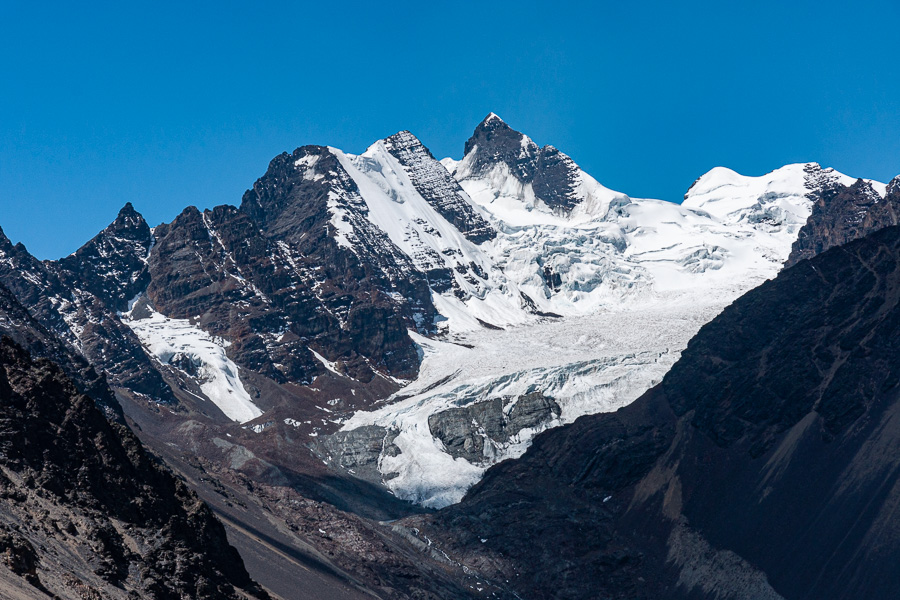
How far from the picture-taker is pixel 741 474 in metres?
142

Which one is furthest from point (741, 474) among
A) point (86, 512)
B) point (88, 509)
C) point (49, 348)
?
point (49, 348)

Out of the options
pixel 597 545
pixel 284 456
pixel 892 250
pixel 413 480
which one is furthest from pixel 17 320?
pixel 892 250

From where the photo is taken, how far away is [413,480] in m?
195

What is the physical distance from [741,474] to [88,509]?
99.9 meters

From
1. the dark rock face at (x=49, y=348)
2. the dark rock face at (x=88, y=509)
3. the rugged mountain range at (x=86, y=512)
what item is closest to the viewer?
the rugged mountain range at (x=86, y=512)

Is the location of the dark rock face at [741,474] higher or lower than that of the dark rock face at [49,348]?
higher

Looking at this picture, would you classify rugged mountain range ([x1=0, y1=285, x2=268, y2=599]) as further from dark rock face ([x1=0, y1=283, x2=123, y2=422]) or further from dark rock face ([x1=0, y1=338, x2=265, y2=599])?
dark rock face ([x1=0, y1=283, x2=123, y2=422])

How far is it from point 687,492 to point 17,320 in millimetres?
100979

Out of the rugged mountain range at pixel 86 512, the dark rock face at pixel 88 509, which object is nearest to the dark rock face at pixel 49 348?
the rugged mountain range at pixel 86 512

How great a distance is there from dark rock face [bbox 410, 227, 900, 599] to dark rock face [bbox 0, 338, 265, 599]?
222ft

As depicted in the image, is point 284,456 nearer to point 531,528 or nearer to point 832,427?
point 531,528

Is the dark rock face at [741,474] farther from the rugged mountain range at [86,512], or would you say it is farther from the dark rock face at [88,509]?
the rugged mountain range at [86,512]

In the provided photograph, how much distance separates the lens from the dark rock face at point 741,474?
120 meters

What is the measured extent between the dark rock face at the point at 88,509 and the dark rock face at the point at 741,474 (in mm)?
67549
